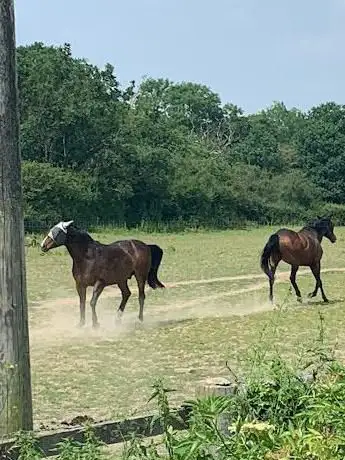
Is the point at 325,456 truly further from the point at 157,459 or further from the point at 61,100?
the point at 61,100

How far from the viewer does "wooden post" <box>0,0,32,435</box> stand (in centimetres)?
367

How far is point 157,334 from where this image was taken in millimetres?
11648

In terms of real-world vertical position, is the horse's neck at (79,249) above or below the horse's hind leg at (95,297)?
above

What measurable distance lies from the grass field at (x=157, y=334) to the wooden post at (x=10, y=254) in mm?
1072

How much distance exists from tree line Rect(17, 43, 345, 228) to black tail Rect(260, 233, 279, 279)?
21.7m

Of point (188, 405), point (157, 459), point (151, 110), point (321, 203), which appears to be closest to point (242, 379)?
point (188, 405)

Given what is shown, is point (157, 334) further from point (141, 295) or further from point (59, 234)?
point (59, 234)

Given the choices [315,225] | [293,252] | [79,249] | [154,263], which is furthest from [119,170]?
[79,249]

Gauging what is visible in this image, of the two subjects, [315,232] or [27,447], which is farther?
[315,232]

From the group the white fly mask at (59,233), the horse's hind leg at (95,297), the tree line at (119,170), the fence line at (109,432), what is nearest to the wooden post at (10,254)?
the fence line at (109,432)

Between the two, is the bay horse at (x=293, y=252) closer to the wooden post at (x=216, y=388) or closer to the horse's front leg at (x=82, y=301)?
the horse's front leg at (x=82, y=301)

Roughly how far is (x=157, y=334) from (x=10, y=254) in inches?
318

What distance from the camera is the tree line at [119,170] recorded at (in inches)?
1612

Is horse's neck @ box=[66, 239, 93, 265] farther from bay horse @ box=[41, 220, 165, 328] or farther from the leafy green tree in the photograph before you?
the leafy green tree
